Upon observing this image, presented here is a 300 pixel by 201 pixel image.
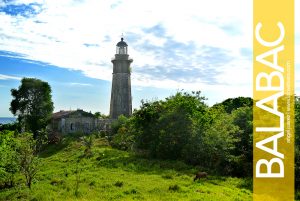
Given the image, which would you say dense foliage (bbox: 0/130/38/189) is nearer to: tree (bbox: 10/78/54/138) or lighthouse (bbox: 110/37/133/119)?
tree (bbox: 10/78/54/138)

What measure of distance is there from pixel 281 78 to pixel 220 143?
14.7 m

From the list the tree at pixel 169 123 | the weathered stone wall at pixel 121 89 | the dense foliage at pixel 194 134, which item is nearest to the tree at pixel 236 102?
the weathered stone wall at pixel 121 89

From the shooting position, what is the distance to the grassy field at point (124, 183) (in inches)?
830

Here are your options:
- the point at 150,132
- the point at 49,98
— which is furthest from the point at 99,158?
the point at 49,98

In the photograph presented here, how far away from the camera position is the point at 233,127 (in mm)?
33938

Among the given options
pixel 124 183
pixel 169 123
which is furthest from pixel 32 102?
pixel 124 183

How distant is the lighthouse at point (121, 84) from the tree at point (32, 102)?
523 inches

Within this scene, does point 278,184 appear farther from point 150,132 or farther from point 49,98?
point 49,98

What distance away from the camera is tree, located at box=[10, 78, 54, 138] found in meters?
58.4

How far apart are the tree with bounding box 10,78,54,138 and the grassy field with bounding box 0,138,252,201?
25.7 metres

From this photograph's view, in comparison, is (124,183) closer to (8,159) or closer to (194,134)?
(8,159)

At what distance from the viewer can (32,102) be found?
193 feet

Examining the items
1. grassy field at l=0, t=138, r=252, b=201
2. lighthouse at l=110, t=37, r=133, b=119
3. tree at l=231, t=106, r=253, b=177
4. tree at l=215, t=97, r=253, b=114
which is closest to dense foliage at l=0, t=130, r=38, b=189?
grassy field at l=0, t=138, r=252, b=201

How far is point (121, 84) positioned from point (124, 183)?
4578 cm
